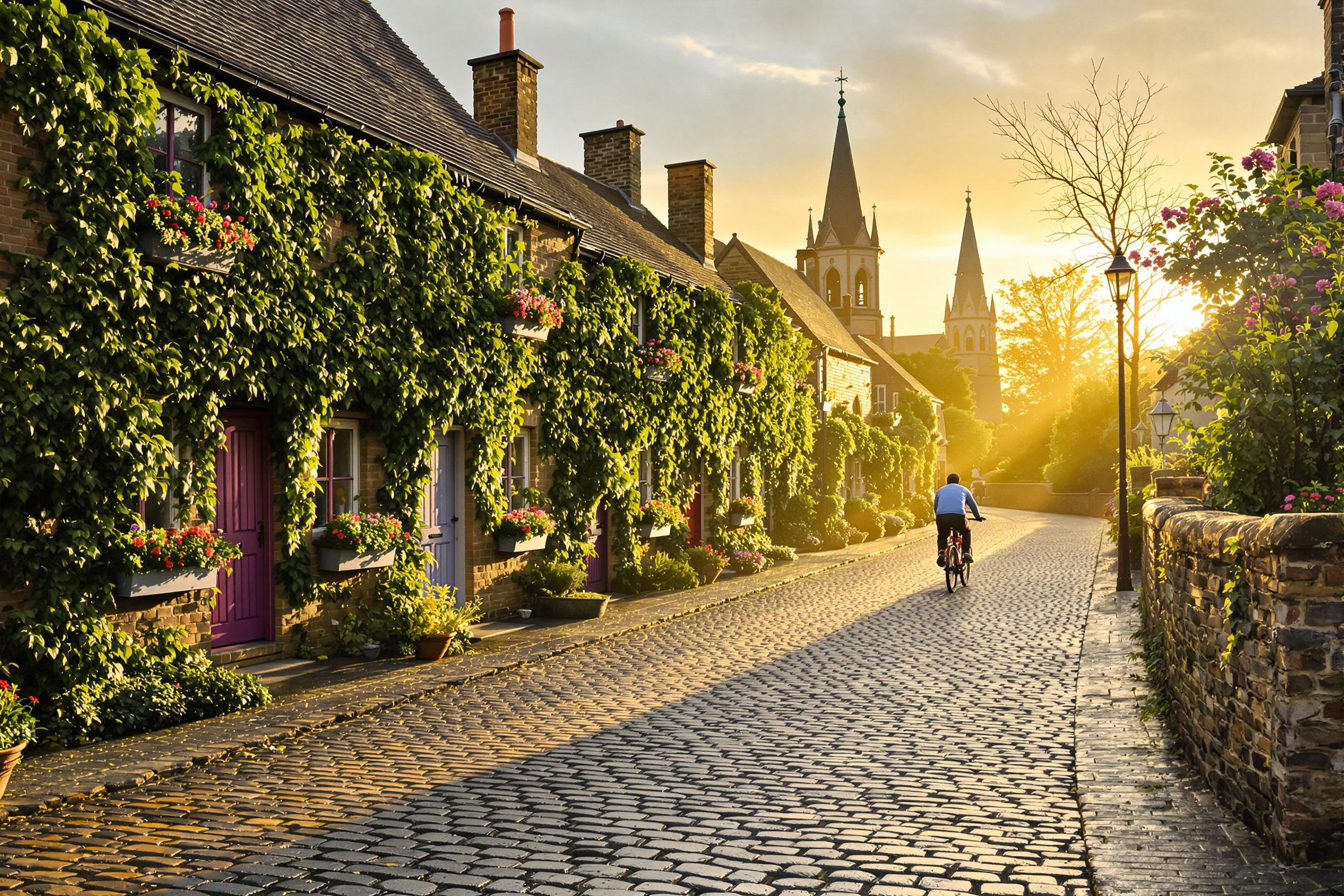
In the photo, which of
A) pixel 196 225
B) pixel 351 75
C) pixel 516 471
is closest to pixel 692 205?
pixel 516 471

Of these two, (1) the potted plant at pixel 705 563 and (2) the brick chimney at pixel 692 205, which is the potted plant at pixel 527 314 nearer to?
(1) the potted plant at pixel 705 563

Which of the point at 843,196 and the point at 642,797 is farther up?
the point at 843,196

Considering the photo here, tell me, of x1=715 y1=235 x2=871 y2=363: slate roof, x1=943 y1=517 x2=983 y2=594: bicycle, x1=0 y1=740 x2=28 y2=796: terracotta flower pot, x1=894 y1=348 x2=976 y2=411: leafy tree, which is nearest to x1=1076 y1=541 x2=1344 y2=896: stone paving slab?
x1=0 y1=740 x2=28 y2=796: terracotta flower pot

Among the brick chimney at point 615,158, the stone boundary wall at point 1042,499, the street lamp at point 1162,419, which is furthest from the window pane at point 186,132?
the stone boundary wall at point 1042,499

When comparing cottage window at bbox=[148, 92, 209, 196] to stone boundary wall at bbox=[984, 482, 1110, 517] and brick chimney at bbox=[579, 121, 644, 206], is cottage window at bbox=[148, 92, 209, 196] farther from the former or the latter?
stone boundary wall at bbox=[984, 482, 1110, 517]

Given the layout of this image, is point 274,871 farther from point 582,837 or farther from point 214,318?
point 214,318

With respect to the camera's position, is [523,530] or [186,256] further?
[523,530]

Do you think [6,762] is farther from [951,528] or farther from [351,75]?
[951,528]

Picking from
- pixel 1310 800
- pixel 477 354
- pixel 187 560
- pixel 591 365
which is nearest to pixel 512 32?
pixel 591 365

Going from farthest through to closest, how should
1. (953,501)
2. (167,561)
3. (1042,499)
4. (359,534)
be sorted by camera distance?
(1042,499) < (953,501) < (359,534) < (167,561)

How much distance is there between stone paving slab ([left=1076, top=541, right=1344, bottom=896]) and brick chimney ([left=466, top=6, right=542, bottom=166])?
14.4 metres

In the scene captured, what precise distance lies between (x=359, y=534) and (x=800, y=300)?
2929cm

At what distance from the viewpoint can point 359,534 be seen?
1164cm

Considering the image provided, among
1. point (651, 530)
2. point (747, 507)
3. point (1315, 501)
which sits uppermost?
point (1315, 501)
